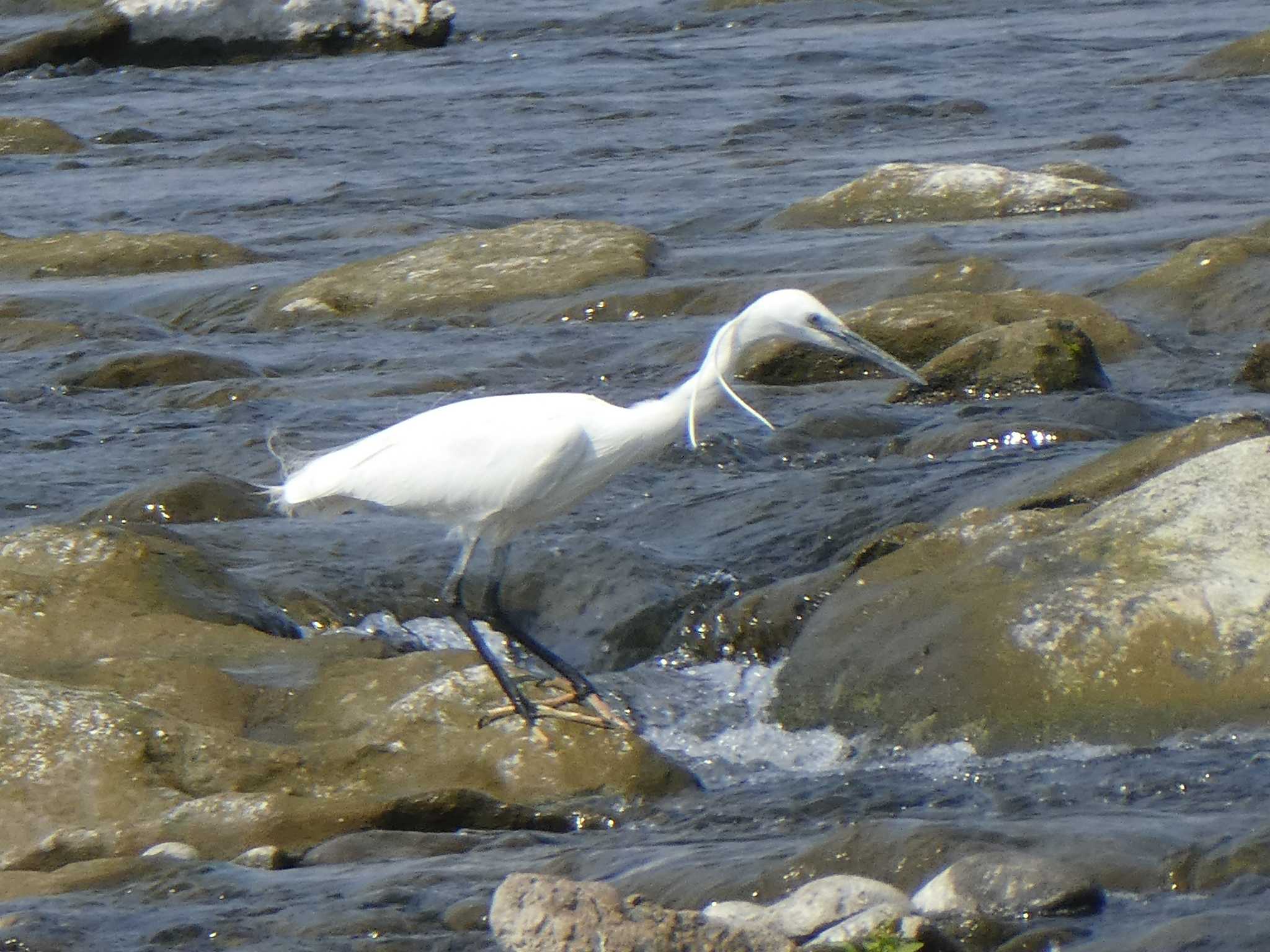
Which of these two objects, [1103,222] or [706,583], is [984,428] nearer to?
[706,583]

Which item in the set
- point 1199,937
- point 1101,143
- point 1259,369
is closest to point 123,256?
point 1101,143

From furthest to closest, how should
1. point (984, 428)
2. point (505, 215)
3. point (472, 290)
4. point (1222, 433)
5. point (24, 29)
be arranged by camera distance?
1. point (24, 29)
2. point (505, 215)
3. point (472, 290)
4. point (984, 428)
5. point (1222, 433)

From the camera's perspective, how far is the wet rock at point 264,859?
427cm

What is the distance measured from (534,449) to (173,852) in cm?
158

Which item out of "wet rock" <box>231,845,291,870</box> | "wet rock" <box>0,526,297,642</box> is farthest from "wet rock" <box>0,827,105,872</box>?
"wet rock" <box>0,526,297,642</box>

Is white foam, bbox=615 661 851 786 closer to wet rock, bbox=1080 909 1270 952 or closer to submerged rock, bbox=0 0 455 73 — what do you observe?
wet rock, bbox=1080 909 1270 952

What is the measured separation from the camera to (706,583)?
21.6 feet

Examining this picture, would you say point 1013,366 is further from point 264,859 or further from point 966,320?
point 264,859

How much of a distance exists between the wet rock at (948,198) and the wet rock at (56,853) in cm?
809

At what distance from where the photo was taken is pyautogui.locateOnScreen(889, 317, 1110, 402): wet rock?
7805 millimetres

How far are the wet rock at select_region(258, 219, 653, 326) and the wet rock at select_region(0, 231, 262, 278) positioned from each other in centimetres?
126

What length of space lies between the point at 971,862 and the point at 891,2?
18789 mm

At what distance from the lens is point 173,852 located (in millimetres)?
4363

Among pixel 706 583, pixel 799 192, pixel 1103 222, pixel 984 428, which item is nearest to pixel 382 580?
pixel 706 583
